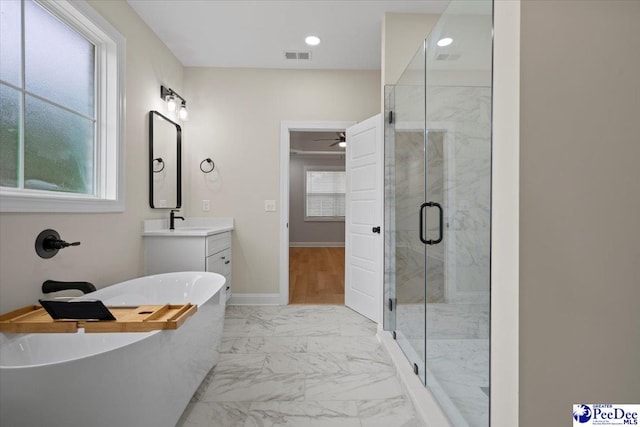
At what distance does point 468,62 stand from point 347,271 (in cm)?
244

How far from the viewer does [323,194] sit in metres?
8.28

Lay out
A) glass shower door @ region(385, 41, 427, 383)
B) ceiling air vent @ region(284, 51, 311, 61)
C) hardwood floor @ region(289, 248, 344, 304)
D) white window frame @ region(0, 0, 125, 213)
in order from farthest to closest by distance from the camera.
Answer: hardwood floor @ region(289, 248, 344, 304), ceiling air vent @ region(284, 51, 311, 61), white window frame @ region(0, 0, 125, 213), glass shower door @ region(385, 41, 427, 383)

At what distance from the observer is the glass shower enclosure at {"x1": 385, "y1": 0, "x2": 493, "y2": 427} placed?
115cm

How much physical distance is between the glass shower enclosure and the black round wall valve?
193 centimetres

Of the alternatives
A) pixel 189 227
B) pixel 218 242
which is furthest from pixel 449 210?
pixel 189 227

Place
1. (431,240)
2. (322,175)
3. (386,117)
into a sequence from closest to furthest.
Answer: (431,240)
(386,117)
(322,175)

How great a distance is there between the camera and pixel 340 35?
9.21 feet

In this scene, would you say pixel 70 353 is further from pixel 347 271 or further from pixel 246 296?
pixel 347 271

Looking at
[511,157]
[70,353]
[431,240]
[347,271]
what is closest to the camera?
[511,157]

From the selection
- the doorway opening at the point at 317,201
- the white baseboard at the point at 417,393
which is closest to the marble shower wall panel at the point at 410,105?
the white baseboard at the point at 417,393

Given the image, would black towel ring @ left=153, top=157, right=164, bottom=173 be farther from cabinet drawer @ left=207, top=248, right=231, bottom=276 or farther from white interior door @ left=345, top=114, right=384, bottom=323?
white interior door @ left=345, top=114, right=384, bottom=323

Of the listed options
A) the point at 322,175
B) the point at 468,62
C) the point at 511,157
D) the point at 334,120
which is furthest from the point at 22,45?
the point at 322,175
